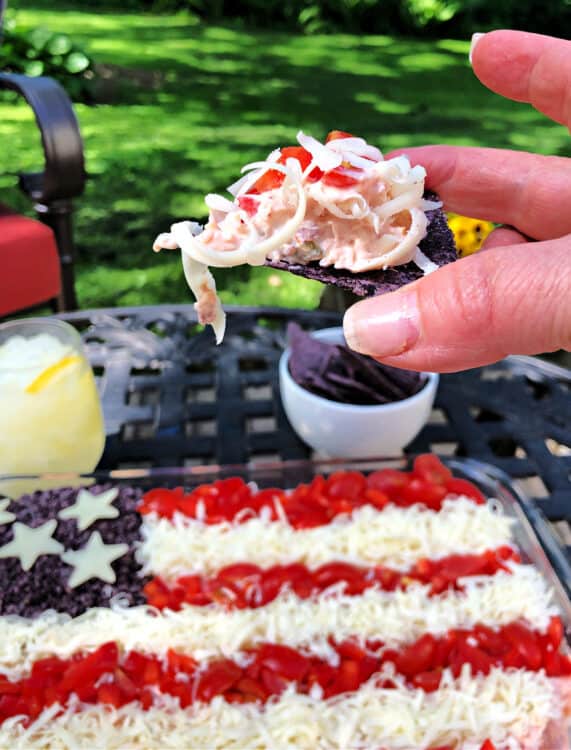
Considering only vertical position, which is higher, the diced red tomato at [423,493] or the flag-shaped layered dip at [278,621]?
the diced red tomato at [423,493]

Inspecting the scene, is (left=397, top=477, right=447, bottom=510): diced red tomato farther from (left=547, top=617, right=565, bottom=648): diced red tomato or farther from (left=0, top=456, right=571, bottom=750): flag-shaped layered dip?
(left=547, top=617, right=565, bottom=648): diced red tomato

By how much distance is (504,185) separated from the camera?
1.37 m

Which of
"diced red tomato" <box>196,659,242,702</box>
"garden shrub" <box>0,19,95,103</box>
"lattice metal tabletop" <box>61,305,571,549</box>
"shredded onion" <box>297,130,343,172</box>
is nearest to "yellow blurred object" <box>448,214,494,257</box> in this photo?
"lattice metal tabletop" <box>61,305,571,549</box>

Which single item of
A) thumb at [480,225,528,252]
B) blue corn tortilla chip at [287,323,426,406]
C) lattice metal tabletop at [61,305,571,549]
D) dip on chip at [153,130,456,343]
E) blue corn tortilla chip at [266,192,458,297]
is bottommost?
lattice metal tabletop at [61,305,571,549]

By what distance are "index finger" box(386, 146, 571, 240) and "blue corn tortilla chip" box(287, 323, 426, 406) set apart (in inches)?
12.5

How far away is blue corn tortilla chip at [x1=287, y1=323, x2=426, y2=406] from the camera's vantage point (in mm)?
1420

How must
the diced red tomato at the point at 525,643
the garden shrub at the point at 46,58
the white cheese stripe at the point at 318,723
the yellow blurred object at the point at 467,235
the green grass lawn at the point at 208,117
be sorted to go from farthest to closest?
1. the garden shrub at the point at 46,58
2. the green grass lawn at the point at 208,117
3. the yellow blurred object at the point at 467,235
4. the diced red tomato at the point at 525,643
5. the white cheese stripe at the point at 318,723

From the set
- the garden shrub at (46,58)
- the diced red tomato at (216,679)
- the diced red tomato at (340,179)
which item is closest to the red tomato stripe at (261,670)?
the diced red tomato at (216,679)

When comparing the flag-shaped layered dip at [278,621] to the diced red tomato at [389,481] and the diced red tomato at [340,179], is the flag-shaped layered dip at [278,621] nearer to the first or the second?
the diced red tomato at [389,481]

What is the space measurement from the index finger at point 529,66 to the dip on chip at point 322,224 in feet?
1.50

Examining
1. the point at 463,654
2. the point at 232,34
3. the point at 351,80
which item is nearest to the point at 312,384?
the point at 463,654

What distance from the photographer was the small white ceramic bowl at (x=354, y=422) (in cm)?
138

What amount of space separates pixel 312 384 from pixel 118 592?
503mm

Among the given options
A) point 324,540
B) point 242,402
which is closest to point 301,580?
point 324,540
